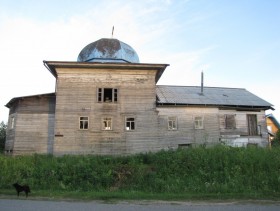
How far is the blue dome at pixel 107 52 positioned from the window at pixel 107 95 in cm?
416

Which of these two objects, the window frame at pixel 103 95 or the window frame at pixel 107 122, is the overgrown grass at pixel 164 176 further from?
the window frame at pixel 103 95

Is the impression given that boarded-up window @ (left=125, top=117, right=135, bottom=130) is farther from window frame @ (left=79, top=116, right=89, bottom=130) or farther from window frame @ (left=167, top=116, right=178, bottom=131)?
window frame @ (left=167, top=116, right=178, bottom=131)

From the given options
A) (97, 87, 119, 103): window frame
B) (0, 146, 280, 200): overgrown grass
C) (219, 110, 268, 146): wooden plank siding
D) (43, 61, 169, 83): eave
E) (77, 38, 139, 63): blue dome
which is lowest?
(0, 146, 280, 200): overgrown grass

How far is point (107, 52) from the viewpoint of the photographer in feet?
89.3

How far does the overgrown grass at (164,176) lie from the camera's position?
12.0m

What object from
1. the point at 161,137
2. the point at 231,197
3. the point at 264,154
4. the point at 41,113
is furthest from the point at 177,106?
the point at 231,197

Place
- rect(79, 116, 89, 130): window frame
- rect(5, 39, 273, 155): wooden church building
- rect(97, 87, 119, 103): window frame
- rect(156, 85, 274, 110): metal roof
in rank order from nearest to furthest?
rect(5, 39, 273, 155): wooden church building → rect(79, 116, 89, 130): window frame → rect(97, 87, 119, 103): window frame → rect(156, 85, 274, 110): metal roof

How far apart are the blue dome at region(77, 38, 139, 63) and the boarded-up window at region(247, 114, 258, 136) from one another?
12258 millimetres

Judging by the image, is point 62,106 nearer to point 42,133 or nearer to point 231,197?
point 42,133

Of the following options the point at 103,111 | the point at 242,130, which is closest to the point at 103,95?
the point at 103,111

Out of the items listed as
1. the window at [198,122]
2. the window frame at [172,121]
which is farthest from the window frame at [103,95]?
the window at [198,122]

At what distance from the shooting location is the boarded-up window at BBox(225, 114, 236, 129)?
1038 inches

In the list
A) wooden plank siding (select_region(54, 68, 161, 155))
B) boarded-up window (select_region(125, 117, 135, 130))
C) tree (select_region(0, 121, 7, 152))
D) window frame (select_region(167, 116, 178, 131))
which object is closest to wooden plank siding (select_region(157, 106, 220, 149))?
window frame (select_region(167, 116, 178, 131))

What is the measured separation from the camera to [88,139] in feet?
73.9
